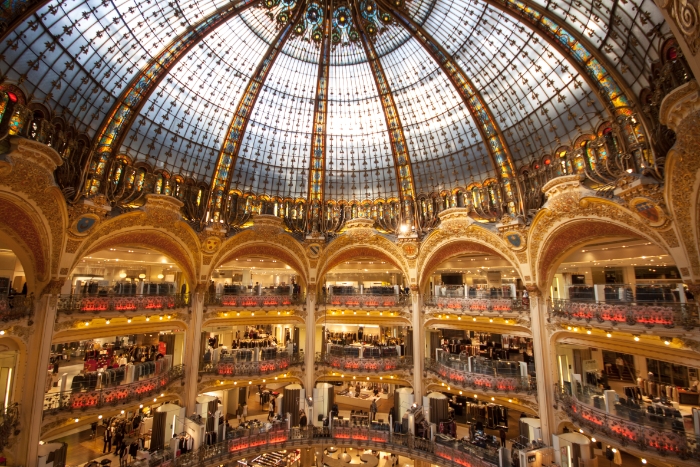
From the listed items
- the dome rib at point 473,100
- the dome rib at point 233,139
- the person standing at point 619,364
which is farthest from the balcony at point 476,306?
the dome rib at point 233,139

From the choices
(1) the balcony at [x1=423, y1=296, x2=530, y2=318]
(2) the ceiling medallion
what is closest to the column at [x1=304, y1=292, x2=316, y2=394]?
(1) the balcony at [x1=423, y1=296, x2=530, y2=318]

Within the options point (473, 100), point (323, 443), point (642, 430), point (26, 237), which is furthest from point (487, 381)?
point (26, 237)

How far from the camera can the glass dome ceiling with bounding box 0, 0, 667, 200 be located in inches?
743

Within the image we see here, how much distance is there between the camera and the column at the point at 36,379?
18.7m

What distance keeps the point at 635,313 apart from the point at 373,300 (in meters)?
18.4

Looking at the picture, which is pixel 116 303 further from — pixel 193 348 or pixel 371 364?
pixel 371 364

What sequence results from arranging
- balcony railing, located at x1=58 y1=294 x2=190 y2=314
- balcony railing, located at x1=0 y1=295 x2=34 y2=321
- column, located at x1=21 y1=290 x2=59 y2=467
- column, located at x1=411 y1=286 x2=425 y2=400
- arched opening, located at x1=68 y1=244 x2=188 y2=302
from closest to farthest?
balcony railing, located at x1=0 y1=295 x2=34 y2=321, column, located at x1=21 y1=290 x2=59 y2=467, balcony railing, located at x1=58 y1=294 x2=190 y2=314, arched opening, located at x1=68 y1=244 x2=188 y2=302, column, located at x1=411 y1=286 x2=425 y2=400

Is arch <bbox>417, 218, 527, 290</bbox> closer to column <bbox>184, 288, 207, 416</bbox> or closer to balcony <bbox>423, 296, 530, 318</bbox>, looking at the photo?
balcony <bbox>423, 296, 530, 318</bbox>

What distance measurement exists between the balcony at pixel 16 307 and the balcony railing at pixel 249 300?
37.2 ft

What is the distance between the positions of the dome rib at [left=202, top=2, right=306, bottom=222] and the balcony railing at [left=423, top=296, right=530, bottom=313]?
18.7 m

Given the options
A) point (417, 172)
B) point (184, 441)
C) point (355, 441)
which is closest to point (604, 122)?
point (417, 172)

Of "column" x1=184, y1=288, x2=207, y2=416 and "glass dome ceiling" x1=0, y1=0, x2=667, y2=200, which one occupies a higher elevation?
"glass dome ceiling" x1=0, y1=0, x2=667, y2=200

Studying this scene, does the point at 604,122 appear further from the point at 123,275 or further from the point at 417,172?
the point at 123,275

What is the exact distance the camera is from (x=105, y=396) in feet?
71.2
